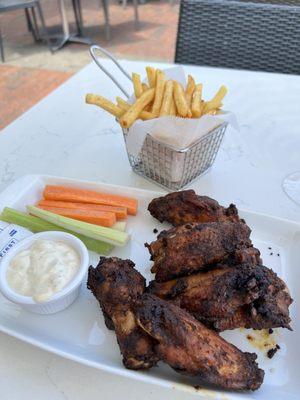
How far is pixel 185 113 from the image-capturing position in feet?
5.07

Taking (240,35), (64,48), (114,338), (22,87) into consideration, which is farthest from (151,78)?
(64,48)

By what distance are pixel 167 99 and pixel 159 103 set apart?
1.6 inches

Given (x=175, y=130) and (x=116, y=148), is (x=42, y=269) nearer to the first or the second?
(x=175, y=130)

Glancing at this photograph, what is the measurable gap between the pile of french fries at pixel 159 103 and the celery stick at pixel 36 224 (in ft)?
1.65

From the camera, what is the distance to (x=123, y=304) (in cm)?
103

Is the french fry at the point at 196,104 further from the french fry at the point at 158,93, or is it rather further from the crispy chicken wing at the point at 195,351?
the crispy chicken wing at the point at 195,351

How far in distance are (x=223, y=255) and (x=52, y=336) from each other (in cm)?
60

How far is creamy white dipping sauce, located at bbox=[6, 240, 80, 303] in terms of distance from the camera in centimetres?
113

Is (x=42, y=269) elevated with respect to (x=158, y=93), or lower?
lower

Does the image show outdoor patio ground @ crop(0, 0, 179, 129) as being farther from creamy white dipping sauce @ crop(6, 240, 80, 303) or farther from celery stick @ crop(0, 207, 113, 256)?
creamy white dipping sauce @ crop(6, 240, 80, 303)

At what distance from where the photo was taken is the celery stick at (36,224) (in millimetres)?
1427

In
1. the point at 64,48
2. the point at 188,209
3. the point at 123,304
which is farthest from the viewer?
the point at 64,48

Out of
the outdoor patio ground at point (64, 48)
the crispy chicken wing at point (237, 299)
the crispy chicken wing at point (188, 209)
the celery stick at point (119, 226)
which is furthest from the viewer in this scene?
the outdoor patio ground at point (64, 48)

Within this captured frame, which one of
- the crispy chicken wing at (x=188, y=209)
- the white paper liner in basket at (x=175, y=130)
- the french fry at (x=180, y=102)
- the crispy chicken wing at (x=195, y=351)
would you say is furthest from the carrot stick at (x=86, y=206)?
the crispy chicken wing at (x=195, y=351)
